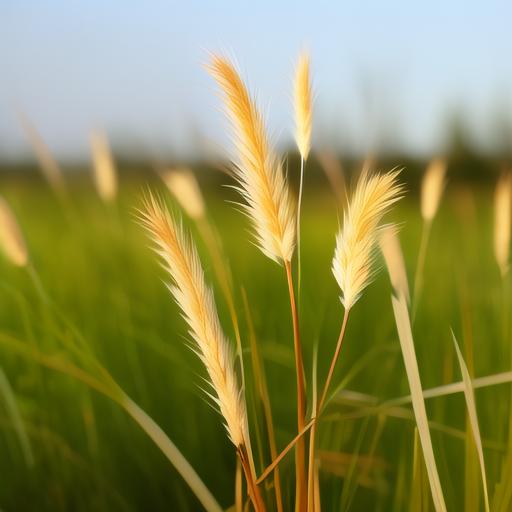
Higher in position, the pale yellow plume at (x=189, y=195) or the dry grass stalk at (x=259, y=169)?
the dry grass stalk at (x=259, y=169)

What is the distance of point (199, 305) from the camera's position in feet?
1.21

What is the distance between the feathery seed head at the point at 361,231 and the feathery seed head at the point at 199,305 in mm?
72

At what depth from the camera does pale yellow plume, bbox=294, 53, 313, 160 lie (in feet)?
1.35

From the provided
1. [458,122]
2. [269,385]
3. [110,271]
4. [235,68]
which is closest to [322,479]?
[269,385]

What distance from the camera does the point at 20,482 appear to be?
731mm

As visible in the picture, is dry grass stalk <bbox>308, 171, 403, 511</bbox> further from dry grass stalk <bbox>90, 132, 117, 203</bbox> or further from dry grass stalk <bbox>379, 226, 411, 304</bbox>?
dry grass stalk <bbox>90, 132, 117, 203</bbox>

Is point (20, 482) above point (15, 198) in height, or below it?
below

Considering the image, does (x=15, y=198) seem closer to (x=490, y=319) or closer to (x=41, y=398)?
(x=41, y=398)

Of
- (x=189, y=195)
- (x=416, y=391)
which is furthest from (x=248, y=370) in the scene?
(x=416, y=391)

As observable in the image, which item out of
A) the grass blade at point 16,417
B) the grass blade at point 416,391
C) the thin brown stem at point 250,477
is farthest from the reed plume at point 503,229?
the grass blade at point 16,417

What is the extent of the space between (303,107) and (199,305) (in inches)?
5.3

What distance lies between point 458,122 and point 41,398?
2.93 ft

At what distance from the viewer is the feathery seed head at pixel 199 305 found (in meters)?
0.36

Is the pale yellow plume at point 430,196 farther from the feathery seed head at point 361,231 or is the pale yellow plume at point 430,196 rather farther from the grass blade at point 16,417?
the grass blade at point 16,417
